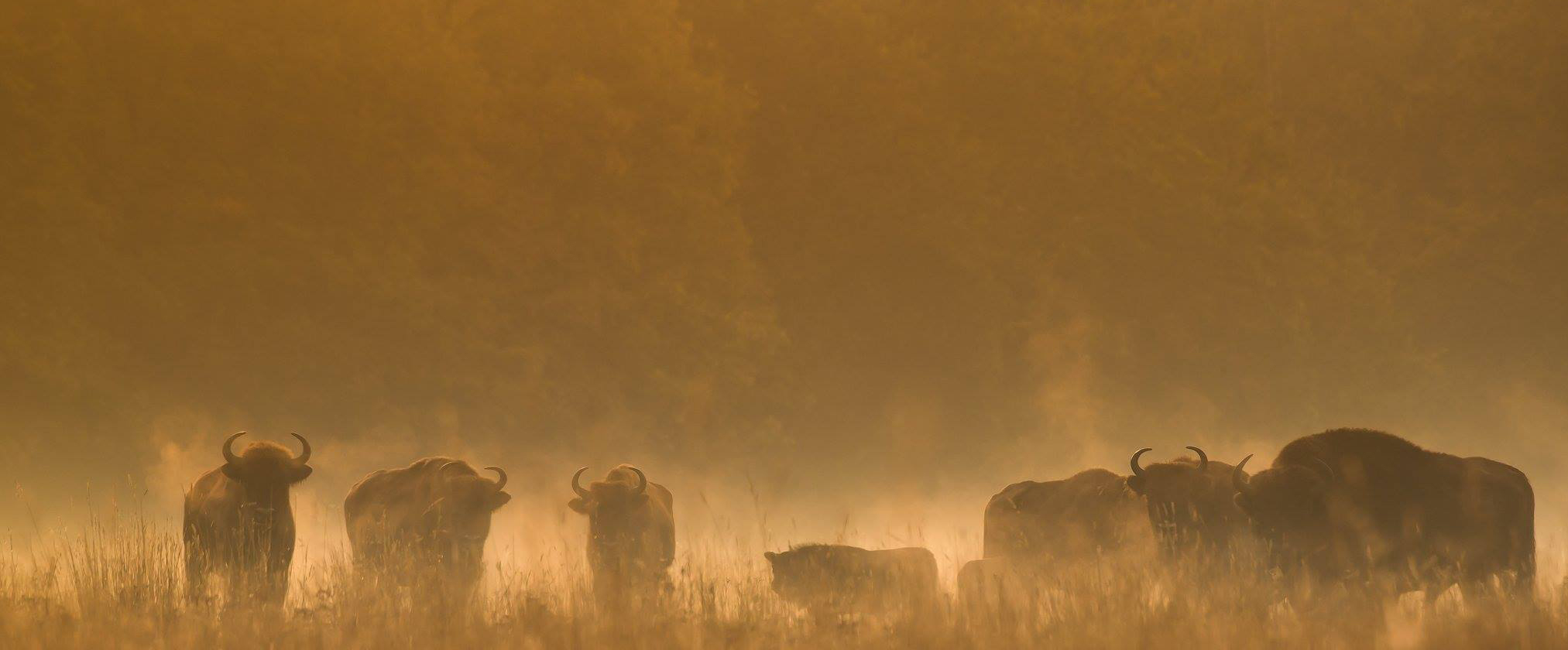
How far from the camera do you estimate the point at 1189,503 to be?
1245cm

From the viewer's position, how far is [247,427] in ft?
132

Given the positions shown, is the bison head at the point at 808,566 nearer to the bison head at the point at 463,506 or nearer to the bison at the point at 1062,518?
the bison at the point at 1062,518

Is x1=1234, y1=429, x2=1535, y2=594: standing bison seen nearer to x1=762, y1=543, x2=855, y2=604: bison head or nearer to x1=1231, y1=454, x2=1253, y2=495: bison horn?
x1=1231, y1=454, x2=1253, y2=495: bison horn

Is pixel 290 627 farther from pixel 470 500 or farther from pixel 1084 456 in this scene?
pixel 1084 456

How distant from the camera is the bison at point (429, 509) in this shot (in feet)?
46.3

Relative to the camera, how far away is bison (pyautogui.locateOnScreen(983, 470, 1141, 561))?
46.3ft

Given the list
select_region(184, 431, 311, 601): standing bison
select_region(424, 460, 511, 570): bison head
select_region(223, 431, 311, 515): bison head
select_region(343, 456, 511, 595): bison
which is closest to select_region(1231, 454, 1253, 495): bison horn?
select_region(343, 456, 511, 595): bison

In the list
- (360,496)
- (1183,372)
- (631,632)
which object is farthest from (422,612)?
(1183,372)

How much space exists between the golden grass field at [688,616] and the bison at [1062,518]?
3234mm

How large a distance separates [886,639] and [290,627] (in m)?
4.18

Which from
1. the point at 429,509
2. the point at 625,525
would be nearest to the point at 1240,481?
the point at 625,525

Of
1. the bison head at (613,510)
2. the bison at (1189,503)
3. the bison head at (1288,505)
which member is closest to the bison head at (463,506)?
the bison head at (613,510)

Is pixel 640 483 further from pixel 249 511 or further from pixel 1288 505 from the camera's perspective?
pixel 1288 505

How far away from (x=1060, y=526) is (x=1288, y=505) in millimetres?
3873
